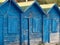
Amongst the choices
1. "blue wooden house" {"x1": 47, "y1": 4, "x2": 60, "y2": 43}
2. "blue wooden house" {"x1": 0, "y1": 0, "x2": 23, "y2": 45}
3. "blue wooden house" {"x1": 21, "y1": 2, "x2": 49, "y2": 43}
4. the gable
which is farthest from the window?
"blue wooden house" {"x1": 0, "y1": 0, "x2": 23, "y2": 45}

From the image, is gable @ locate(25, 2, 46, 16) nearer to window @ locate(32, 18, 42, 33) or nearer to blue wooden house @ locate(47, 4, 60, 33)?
window @ locate(32, 18, 42, 33)

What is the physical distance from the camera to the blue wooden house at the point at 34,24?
49.9 ft

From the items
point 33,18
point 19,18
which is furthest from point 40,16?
point 19,18

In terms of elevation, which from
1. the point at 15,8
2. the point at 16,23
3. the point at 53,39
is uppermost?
the point at 15,8

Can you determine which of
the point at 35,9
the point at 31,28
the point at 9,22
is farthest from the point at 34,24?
the point at 9,22

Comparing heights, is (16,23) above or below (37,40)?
above

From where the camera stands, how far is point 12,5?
14.5 m

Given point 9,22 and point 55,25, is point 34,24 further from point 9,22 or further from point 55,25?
point 55,25

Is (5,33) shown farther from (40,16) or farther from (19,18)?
(40,16)

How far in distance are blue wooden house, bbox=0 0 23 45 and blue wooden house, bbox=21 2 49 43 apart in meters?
0.44

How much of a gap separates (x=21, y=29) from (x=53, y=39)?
3.13m

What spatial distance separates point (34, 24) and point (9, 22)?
2013 mm

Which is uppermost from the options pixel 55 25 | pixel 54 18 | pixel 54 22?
pixel 54 18

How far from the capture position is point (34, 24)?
15.7m
